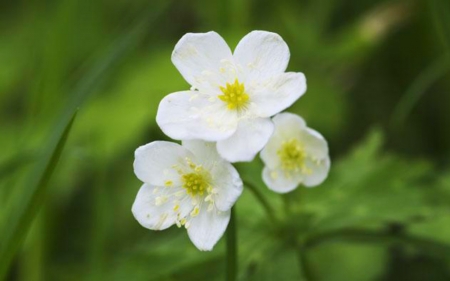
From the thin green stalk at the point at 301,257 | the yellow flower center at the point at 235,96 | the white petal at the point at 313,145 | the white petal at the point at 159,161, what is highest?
the yellow flower center at the point at 235,96

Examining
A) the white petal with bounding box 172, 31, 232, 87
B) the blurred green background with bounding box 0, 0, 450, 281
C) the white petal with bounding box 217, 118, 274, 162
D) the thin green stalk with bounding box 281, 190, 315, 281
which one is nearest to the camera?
the white petal with bounding box 217, 118, 274, 162

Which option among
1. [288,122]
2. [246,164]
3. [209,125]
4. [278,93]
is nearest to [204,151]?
[209,125]

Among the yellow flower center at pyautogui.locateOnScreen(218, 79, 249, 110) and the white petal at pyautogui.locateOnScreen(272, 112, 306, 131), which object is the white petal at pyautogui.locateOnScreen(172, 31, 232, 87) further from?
the white petal at pyautogui.locateOnScreen(272, 112, 306, 131)

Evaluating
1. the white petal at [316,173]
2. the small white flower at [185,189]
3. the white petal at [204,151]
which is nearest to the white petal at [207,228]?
the small white flower at [185,189]

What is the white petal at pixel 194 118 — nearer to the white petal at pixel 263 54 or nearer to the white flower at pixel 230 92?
the white flower at pixel 230 92

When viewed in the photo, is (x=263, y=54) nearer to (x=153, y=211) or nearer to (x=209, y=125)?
(x=209, y=125)

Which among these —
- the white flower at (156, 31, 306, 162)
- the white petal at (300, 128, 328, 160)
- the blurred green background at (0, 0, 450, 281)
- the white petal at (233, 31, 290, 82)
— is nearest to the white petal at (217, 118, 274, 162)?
the white flower at (156, 31, 306, 162)
